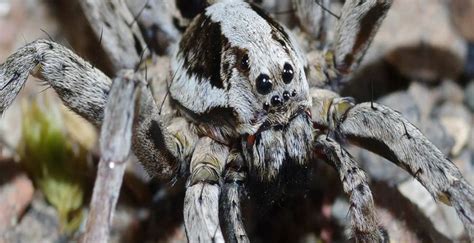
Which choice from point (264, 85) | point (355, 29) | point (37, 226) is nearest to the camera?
point (264, 85)

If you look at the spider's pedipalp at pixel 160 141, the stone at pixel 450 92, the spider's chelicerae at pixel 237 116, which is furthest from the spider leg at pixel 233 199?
the stone at pixel 450 92

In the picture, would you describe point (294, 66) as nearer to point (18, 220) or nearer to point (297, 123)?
point (297, 123)

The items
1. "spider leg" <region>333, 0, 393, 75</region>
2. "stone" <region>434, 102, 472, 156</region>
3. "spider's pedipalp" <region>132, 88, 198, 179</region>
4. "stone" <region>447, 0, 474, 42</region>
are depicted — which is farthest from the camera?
"stone" <region>447, 0, 474, 42</region>

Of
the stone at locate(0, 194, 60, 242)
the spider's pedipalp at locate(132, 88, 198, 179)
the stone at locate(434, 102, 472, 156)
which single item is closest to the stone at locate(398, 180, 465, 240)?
the stone at locate(434, 102, 472, 156)

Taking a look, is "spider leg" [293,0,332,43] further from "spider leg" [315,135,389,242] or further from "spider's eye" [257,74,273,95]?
"spider leg" [315,135,389,242]

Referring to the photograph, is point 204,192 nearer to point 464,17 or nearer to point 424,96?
point 424,96

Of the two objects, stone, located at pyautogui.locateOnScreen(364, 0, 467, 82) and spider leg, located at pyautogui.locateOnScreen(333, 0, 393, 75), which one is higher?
spider leg, located at pyautogui.locateOnScreen(333, 0, 393, 75)

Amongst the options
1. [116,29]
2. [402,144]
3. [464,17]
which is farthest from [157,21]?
[464,17]

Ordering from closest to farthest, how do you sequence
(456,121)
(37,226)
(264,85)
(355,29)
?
(264,85) → (355,29) → (37,226) → (456,121)
